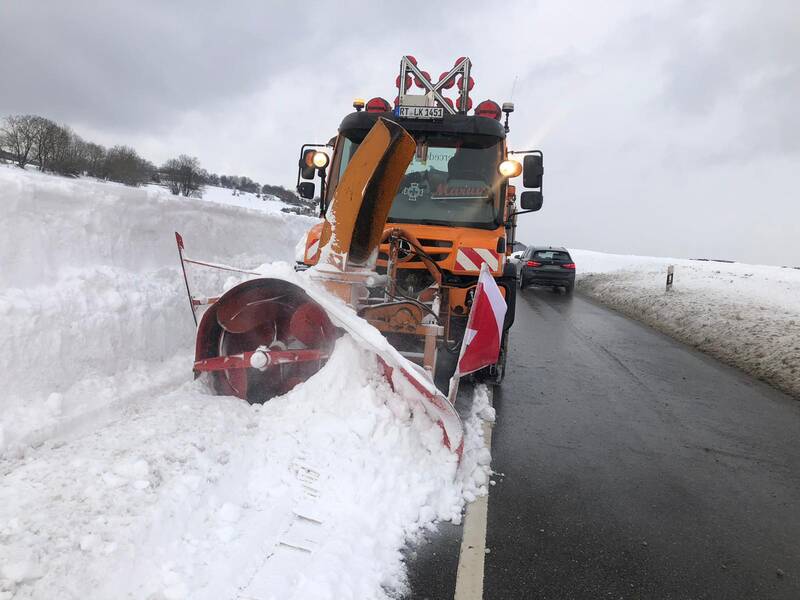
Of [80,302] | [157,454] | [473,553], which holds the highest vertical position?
[80,302]

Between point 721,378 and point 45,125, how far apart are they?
2452 centimetres

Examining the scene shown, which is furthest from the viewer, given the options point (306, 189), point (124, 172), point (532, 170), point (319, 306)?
point (124, 172)

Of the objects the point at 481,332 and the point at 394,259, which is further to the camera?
the point at 394,259

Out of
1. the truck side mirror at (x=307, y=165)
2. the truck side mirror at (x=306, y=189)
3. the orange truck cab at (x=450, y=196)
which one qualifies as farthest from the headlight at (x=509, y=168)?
the truck side mirror at (x=306, y=189)

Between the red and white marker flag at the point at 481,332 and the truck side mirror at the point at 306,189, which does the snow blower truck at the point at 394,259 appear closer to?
the truck side mirror at the point at 306,189

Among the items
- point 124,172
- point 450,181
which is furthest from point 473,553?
point 124,172

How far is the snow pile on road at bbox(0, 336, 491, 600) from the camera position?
80.5 inches

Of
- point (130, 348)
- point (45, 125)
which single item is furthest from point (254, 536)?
point (45, 125)

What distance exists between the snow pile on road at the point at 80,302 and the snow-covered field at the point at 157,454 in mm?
14

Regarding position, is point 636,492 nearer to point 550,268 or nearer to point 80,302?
point 80,302

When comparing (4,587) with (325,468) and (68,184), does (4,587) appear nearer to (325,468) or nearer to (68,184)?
(325,468)

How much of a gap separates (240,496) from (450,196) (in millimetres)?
3777

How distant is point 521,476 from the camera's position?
3.46m

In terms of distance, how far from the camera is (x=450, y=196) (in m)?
5.36
